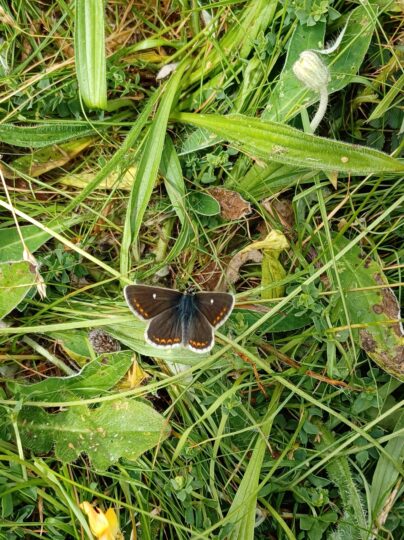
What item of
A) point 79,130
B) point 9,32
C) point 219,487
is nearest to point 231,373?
point 219,487

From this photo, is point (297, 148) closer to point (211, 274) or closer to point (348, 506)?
point (211, 274)

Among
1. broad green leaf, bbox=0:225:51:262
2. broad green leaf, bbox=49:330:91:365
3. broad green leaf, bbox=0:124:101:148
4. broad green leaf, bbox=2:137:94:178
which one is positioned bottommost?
broad green leaf, bbox=49:330:91:365

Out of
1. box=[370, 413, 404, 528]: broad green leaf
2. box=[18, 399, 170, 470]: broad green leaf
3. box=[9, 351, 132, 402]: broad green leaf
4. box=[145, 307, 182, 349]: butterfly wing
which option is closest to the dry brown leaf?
box=[145, 307, 182, 349]: butterfly wing

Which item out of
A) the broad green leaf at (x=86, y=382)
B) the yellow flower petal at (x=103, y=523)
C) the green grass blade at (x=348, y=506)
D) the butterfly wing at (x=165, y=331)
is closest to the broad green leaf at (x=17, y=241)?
the broad green leaf at (x=86, y=382)

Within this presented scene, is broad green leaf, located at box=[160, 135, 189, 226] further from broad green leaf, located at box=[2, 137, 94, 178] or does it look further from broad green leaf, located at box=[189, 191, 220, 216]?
broad green leaf, located at box=[2, 137, 94, 178]

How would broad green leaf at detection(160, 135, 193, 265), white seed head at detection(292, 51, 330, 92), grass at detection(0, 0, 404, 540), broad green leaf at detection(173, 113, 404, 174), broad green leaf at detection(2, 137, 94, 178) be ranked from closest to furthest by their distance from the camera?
white seed head at detection(292, 51, 330, 92), broad green leaf at detection(173, 113, 404, 174), grass at detection(0, 0, 404, 540), broad green leaf at detection(160, 135, 193, 265), broad green leaf at detection(2, 137, 94, 178)

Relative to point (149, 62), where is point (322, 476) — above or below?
below

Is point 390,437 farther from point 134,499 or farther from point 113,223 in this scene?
point 113,223
